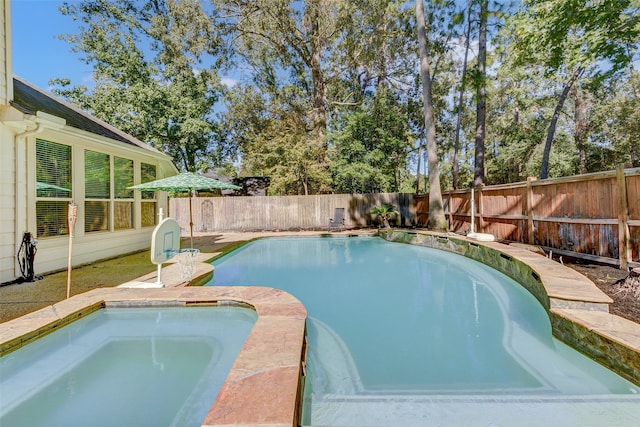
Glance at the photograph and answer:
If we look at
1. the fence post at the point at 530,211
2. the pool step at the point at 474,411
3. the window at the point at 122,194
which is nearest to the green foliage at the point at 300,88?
the window at the point at 122,194

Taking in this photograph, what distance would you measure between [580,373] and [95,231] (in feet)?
25.3

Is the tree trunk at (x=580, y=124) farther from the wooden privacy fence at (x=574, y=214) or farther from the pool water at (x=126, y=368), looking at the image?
the pool water at (x=126, y=368)

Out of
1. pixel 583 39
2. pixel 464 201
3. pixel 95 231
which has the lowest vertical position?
pixel 95 231

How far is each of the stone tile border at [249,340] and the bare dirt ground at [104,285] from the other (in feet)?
2.03

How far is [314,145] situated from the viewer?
15.4m

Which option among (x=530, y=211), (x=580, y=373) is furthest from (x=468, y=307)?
(x=530, y=211)

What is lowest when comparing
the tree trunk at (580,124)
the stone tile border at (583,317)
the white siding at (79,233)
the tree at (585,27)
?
the stone tile border at (583,317)

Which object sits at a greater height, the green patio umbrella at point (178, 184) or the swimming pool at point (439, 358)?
the green patio umbrella at point (178, 184)

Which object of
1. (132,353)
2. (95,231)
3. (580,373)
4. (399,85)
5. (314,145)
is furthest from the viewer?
(399,85)

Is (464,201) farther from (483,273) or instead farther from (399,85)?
(399,85)

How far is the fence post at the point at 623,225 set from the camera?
4.18m

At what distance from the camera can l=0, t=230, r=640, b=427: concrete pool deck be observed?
153cm

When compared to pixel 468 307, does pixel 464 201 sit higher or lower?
higher

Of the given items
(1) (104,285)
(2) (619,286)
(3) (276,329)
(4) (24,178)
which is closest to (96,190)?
(4) (24,178)
